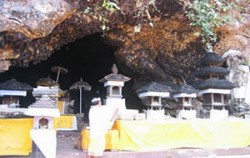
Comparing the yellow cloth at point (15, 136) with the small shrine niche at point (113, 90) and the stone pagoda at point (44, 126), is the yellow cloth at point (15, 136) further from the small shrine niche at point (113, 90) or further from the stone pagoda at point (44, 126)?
the small shrine niche at point (113, 90)

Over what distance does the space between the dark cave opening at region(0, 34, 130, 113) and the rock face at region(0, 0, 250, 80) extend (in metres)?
1.96

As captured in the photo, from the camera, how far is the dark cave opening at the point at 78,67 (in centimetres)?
1462

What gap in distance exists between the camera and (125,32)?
1132 centimetres

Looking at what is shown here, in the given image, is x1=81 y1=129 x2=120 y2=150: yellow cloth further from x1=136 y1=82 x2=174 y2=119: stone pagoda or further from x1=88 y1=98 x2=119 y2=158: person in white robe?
x1=136 y1=82 x2=174 y2=119: stone pagoda

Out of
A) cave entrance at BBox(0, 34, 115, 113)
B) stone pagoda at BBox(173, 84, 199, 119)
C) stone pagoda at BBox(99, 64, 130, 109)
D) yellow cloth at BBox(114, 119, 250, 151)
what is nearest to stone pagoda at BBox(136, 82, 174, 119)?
stone pagoda at BBox(173, 84, 199, 119)

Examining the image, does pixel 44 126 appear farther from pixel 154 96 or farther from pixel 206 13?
pixel 206 13

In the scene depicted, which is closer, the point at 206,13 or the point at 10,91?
the point at 206,13

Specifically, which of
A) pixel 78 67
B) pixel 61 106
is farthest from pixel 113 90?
pixel 78 67

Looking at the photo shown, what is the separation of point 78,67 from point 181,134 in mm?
9678

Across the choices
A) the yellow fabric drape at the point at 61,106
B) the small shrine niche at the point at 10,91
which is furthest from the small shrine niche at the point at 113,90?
the yellow fabric drape at the point at 61,106

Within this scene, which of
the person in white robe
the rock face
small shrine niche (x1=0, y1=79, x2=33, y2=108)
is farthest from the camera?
small shrine niche (x1=0, y1=79, x2=33, y2=108)

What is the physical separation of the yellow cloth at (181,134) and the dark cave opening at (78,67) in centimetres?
759

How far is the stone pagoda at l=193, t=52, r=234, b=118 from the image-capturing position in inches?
440

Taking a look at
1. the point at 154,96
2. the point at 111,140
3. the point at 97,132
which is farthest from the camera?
the point at 154,96
